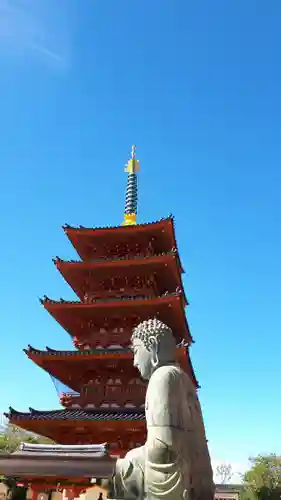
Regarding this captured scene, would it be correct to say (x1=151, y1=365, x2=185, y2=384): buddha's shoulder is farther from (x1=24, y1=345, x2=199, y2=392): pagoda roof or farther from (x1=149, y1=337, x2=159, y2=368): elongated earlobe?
(x1=24, y1=345, x2=199, y2=392): pagoda roof

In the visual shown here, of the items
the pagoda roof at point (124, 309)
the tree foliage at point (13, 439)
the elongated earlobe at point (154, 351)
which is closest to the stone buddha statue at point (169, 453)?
the elongated earlobe at point (154, 351)

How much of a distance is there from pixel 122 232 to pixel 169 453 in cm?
1433

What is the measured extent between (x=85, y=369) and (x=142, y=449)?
1194 cm

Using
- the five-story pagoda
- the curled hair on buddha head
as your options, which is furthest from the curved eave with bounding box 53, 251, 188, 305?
the curled hair on buddha head

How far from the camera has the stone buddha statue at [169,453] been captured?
3930 mm

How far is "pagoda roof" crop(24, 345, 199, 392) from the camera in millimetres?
14680

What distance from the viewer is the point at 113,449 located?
14.1 meters

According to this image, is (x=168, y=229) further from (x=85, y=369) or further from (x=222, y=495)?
(x=222, y=495)

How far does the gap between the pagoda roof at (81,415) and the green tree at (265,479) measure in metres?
28.1

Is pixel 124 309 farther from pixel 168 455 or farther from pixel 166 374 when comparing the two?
pixel 168 455

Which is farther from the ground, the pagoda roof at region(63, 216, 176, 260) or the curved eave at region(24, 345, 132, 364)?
the pagoda roof at region(63, 216, 176, 260)

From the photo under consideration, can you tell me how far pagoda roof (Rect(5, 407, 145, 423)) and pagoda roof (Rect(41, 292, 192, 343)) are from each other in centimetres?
341

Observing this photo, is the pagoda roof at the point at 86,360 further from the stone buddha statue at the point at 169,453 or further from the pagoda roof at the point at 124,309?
the stone buddha statue at the point at 169,453

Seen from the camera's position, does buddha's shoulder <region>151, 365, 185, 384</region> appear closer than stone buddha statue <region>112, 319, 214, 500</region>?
No
